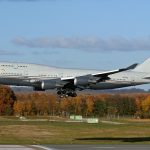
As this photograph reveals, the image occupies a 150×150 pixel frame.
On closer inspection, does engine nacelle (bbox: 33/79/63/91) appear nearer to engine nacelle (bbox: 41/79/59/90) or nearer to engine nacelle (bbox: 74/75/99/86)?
engine nacelle (bbox: 41/79/59/90)

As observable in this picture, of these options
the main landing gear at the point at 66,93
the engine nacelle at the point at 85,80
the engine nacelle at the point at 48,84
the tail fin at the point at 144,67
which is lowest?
the main landing gear at the point at 66,93

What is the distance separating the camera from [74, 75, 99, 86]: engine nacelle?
70750 millimetres

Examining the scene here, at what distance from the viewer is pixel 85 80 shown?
70.8 meters

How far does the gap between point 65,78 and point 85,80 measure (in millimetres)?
2627

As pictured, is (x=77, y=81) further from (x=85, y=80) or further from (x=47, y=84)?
(x=47, y=84)

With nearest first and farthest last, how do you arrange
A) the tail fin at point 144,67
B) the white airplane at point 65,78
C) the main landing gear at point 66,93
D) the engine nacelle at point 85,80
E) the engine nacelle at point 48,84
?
the white airplane at point 65,78, the engine nacelle at point 48,84, the engine nacelle at point 85,80, the main landing gear at point 66,93, the tail fin at point 144,67

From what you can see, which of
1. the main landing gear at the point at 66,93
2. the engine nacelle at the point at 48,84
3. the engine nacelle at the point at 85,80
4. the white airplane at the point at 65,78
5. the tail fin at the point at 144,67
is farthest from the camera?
the tail fin at the point at 144,67

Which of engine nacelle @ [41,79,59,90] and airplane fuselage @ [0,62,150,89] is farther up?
airplane fuselage @ [0,62,150,89]

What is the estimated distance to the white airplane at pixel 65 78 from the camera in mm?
68250

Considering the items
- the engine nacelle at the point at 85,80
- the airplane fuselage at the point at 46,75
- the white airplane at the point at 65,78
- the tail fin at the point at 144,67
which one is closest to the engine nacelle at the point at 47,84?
the white airplane at the point at 65,78

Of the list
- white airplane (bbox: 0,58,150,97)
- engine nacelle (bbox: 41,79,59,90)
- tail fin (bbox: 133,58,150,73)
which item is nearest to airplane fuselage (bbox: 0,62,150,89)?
white airplane (bbox: 0,58,150,97)

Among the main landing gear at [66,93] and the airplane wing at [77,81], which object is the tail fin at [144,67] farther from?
the main landing gear at [66,93]

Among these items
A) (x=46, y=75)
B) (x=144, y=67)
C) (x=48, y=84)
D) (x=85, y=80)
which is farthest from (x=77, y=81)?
(x=144, y=67)

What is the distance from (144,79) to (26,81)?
1528 centimetres
